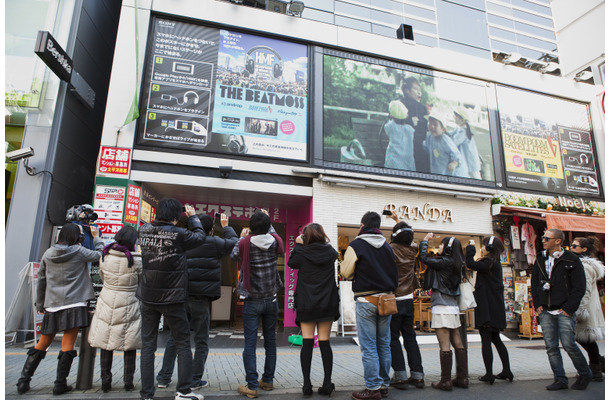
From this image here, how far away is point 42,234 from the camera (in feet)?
23.4

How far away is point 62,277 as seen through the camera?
4.02 metres

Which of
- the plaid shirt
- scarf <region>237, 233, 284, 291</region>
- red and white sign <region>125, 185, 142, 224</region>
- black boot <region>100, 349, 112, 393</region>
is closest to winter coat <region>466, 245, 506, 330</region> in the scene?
the plaid shirt

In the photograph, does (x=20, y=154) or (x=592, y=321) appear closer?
(x=592, y=321)

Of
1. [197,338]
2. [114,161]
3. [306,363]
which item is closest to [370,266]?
[306,363]

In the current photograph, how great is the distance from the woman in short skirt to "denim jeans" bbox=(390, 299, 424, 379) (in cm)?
347

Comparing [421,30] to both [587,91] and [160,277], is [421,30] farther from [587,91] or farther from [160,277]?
[160,277]

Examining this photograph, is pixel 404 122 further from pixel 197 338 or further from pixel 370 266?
pixel 197 338

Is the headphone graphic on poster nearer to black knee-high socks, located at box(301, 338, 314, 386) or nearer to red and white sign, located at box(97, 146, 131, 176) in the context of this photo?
red and white sign, located at box(97, 146, 131, 176)

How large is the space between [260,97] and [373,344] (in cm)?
702

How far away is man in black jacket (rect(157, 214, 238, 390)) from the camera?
13.1ft

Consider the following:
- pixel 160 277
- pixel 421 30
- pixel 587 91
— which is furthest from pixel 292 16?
pixel 587 91

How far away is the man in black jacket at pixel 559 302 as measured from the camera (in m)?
4.38

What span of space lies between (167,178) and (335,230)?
4.06 metres

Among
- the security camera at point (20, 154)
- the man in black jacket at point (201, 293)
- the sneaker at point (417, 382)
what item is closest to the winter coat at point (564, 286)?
the sneaker at point (417, 382)
